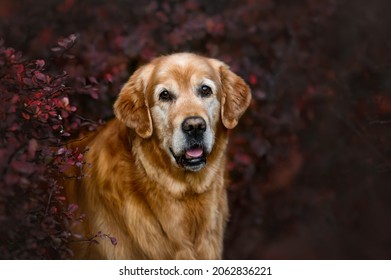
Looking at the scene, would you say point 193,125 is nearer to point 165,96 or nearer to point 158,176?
point 165,96

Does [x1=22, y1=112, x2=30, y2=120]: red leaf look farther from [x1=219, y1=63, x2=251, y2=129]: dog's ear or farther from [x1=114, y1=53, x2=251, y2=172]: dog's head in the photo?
[x1=219, y1=63, x2=251, y2=129]: dog's ear

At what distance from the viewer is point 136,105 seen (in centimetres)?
459

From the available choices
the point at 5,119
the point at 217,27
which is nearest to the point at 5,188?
the point at 5,119

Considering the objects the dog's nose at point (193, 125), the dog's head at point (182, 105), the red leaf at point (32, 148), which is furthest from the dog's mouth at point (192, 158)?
the red leaf at point (32, 148)

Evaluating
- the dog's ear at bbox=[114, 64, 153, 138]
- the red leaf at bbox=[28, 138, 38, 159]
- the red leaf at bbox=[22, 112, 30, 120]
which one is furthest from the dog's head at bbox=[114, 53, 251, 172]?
the red leaf at bbox=[28, 138, 38, 159]

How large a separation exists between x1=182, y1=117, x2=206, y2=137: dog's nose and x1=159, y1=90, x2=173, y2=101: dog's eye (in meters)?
0.32

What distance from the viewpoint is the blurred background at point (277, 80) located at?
5840 mm

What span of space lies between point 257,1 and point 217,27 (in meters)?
0.67

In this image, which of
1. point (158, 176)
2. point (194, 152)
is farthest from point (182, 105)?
point (158, 176)

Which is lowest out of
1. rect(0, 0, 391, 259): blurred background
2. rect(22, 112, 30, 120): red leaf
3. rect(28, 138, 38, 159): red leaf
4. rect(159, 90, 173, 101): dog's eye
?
rect(0, 0, 391, 259): blurred background

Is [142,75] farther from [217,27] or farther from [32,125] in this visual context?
[217,27]

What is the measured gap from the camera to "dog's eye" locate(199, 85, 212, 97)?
14.7ft

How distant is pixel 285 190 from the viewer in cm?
705

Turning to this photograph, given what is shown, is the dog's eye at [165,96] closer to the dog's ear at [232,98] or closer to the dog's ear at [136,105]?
the dog's ear at [136,105]
